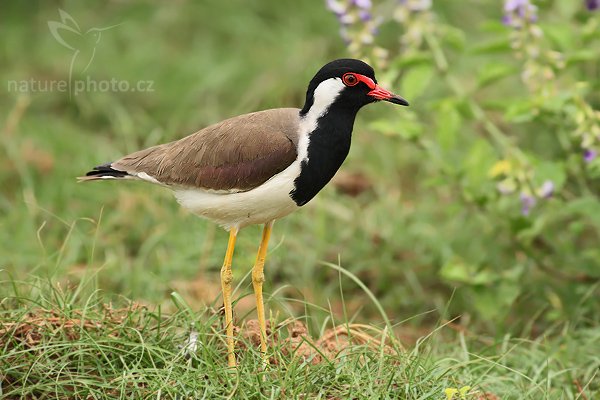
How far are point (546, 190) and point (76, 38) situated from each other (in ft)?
16.4

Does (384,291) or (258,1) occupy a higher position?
(258,1)

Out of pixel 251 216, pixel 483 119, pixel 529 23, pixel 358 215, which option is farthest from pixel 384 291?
pixel 251 216

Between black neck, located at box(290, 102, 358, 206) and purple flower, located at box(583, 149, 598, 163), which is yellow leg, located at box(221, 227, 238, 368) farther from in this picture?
purple flower, located at box(583, 149, 598, 163)

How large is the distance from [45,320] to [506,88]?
16.6ft

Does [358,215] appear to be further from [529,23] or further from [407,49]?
[529,23]

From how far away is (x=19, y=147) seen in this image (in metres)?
6.90

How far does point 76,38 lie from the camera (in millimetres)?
8469

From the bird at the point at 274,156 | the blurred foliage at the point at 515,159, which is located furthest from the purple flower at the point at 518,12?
the bird at the point at 274,156

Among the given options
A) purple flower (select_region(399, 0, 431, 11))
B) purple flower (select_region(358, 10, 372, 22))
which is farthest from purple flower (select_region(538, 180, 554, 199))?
purple flower (select_region(358, 10, 372, 22))

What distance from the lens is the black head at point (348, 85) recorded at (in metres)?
3.81

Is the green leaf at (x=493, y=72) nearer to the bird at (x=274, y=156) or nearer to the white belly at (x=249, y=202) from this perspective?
the bird at (x=274, y=156)

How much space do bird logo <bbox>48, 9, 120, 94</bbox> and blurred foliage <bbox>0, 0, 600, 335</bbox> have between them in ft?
0.22

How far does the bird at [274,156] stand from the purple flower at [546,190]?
1.29m

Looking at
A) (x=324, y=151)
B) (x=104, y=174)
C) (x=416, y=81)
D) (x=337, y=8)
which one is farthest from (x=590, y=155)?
(x=104, y=174)
